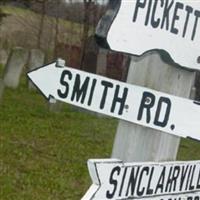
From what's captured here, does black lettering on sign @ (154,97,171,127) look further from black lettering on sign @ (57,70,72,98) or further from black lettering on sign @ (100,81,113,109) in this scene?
black lettering on sign @ (57,70,72,98)

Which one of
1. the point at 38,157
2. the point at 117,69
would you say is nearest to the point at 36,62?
the point at 117,69

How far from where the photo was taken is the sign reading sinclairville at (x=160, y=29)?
1823 mm

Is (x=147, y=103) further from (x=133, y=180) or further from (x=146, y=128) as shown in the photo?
(x=133, y=180)

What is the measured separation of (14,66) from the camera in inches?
422

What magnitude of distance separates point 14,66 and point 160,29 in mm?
9067

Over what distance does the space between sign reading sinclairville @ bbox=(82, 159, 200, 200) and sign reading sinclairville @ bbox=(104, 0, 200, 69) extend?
44 cm

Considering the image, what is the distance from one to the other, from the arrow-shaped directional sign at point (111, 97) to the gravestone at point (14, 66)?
29.2ft

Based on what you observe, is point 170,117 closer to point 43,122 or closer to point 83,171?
point 83,171

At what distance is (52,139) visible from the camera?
7.33 metres

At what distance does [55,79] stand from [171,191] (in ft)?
2.28

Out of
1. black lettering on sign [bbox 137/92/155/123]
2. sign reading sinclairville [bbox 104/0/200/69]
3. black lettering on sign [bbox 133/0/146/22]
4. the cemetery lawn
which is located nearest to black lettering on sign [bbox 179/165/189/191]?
black lettering on sign [bbox 137/92/155/123]

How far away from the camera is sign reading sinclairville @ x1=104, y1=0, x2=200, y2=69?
1.82m

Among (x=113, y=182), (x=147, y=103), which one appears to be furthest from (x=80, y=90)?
(x=113, y=182)

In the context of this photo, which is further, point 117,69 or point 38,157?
point 117,69
